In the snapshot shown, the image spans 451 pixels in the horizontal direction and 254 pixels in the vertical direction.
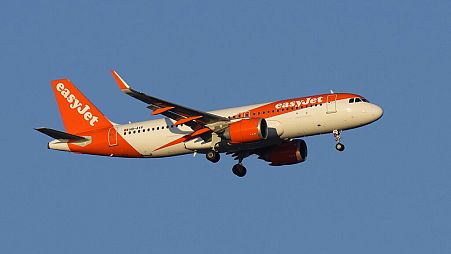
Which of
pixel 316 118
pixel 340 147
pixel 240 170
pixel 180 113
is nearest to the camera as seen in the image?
pixel 316 118

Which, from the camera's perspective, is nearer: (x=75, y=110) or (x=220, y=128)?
(x=220, y=128)

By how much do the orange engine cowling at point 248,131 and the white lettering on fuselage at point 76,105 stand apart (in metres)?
13.3

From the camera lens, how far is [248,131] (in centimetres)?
6919

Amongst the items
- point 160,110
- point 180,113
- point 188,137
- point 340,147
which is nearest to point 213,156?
point 188,137

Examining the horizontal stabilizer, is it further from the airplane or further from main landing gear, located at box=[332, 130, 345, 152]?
main landing gear, located at box=[332, 130, 345, 152]

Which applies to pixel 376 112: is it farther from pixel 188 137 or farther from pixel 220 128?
pixel 188 137

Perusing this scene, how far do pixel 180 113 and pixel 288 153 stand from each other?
9367 mm

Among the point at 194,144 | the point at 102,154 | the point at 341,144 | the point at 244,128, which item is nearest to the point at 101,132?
the point at 102,154

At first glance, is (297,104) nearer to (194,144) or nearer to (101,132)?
(194,144)

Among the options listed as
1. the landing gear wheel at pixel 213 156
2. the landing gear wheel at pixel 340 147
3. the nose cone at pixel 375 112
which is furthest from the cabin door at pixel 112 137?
the nose cone at pixel 375 112

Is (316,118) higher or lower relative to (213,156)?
higher

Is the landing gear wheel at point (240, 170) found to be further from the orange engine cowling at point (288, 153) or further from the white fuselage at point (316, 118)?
the white fuselage at point (316, 118)

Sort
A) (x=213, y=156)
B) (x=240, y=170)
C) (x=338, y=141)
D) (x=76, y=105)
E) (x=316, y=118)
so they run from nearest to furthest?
1. (x=316, y=118)
2. (x=338, y=141)
3. (x=213, y=156)
4. (x=240, y=170)
5. (x=76, y=105)

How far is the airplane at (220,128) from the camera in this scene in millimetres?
69875
